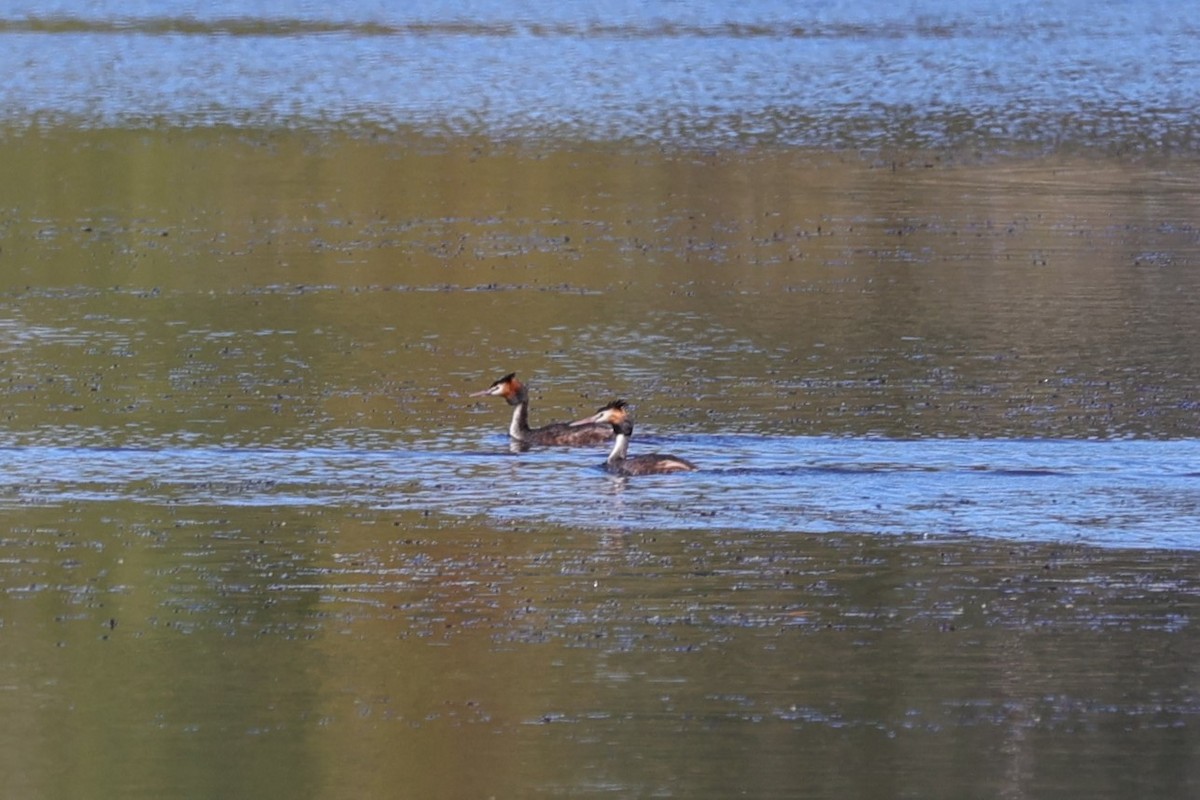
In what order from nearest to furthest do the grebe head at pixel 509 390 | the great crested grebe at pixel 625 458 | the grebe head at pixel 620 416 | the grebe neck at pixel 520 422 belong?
the great crested grebe at pixel 625 458 < the grebe head at pixel 620 416 < the grebe neck at pixel 520 422 < the grebe head at pixel 509 390

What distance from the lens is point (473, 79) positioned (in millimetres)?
40656

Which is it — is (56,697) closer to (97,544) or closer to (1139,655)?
(97,544)

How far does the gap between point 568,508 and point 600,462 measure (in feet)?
4.80

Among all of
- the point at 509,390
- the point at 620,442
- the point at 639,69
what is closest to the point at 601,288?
the point at 509,390

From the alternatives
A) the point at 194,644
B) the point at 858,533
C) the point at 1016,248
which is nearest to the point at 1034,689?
the point at 858,533

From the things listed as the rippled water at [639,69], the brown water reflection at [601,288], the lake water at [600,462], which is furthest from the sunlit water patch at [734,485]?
the rippled water at [639,69]

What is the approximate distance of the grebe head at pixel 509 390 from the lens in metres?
15.5

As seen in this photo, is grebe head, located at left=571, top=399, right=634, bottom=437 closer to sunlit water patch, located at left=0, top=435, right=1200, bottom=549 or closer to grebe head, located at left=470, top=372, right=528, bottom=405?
sunlit water patch, located at left=0, top=435, right=1200, bottom=549

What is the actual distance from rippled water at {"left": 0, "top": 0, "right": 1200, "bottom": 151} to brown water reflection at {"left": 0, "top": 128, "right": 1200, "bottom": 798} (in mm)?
7910

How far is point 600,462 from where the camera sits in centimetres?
1469

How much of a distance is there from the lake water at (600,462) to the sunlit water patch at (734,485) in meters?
0.04

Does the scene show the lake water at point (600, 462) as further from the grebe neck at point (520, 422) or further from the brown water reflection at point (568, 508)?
the grebe neck at point (520, 422)

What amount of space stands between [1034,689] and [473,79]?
104 ft

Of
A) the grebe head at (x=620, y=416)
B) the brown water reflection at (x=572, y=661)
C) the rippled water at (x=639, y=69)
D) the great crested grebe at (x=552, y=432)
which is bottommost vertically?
the rippled water at (x=639, y=69)
